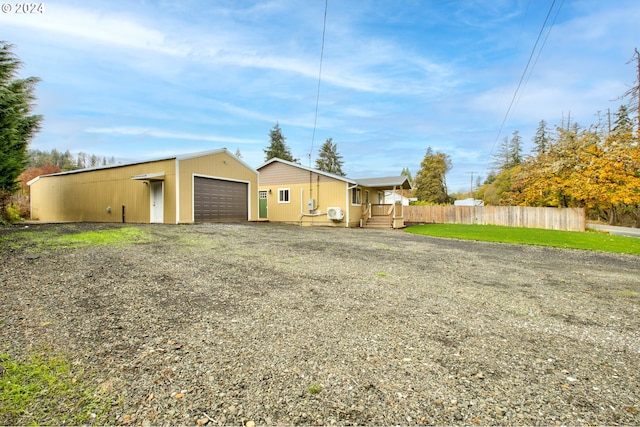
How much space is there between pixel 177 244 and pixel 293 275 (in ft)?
12.3

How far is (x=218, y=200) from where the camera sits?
1469 centimetres

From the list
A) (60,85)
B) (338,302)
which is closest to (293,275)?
(338,302)

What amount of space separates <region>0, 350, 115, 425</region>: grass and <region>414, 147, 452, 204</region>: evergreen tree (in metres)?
40.2

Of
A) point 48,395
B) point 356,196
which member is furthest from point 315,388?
point 356,196

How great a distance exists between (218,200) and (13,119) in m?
7.84

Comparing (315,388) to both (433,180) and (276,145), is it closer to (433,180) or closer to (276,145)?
(433,180)

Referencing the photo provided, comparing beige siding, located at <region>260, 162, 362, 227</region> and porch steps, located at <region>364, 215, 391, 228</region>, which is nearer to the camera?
beige siding, located at <region>260, 162, 362, 227</region>

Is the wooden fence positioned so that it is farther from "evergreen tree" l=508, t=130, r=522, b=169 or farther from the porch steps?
"evergreen tree" l=508, t=130, r=522, b=169

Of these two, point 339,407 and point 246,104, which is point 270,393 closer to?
point 339,407

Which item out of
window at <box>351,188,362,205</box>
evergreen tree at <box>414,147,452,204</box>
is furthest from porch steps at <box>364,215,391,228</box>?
evergreen tree at <box>414,147,452,204</box>

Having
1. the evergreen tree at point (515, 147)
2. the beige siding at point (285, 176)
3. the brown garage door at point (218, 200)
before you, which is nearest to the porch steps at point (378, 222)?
the beige siding at point (285, 176)

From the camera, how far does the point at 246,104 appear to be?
1912 cm

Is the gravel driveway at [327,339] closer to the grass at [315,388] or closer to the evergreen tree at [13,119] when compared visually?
the grass at [315,388]

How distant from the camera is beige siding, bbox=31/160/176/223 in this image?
13312 mm
